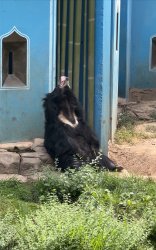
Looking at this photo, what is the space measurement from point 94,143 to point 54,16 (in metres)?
1.63

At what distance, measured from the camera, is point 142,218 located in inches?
213

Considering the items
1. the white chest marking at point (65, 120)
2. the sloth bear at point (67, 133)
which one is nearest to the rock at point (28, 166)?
the sloth bear at point (67, 133)

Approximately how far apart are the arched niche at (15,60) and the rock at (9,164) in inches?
36.9

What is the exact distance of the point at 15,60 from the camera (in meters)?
8.29

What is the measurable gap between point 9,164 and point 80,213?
9.76ft

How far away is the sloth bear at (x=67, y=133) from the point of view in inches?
303

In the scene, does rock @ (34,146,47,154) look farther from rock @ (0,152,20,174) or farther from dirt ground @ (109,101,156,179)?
dirt ground @ (109,101,156,179)

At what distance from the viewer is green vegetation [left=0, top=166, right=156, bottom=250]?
14.8 ft

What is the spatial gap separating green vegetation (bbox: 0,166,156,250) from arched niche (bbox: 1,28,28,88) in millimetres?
1672

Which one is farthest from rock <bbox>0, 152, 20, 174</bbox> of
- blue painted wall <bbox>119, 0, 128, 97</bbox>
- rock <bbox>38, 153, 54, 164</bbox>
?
blue painted wall <bbox>119, 0, 128, 97</bbox>

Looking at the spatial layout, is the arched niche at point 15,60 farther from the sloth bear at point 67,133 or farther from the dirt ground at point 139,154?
the dirt ground at point 139,154

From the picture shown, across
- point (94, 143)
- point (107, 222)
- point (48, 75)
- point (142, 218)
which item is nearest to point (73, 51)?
point (48, 75)

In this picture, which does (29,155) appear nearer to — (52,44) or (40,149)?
(40,149)

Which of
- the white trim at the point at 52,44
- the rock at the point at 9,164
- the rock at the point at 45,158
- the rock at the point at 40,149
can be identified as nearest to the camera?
the rock at the point at 9,164
